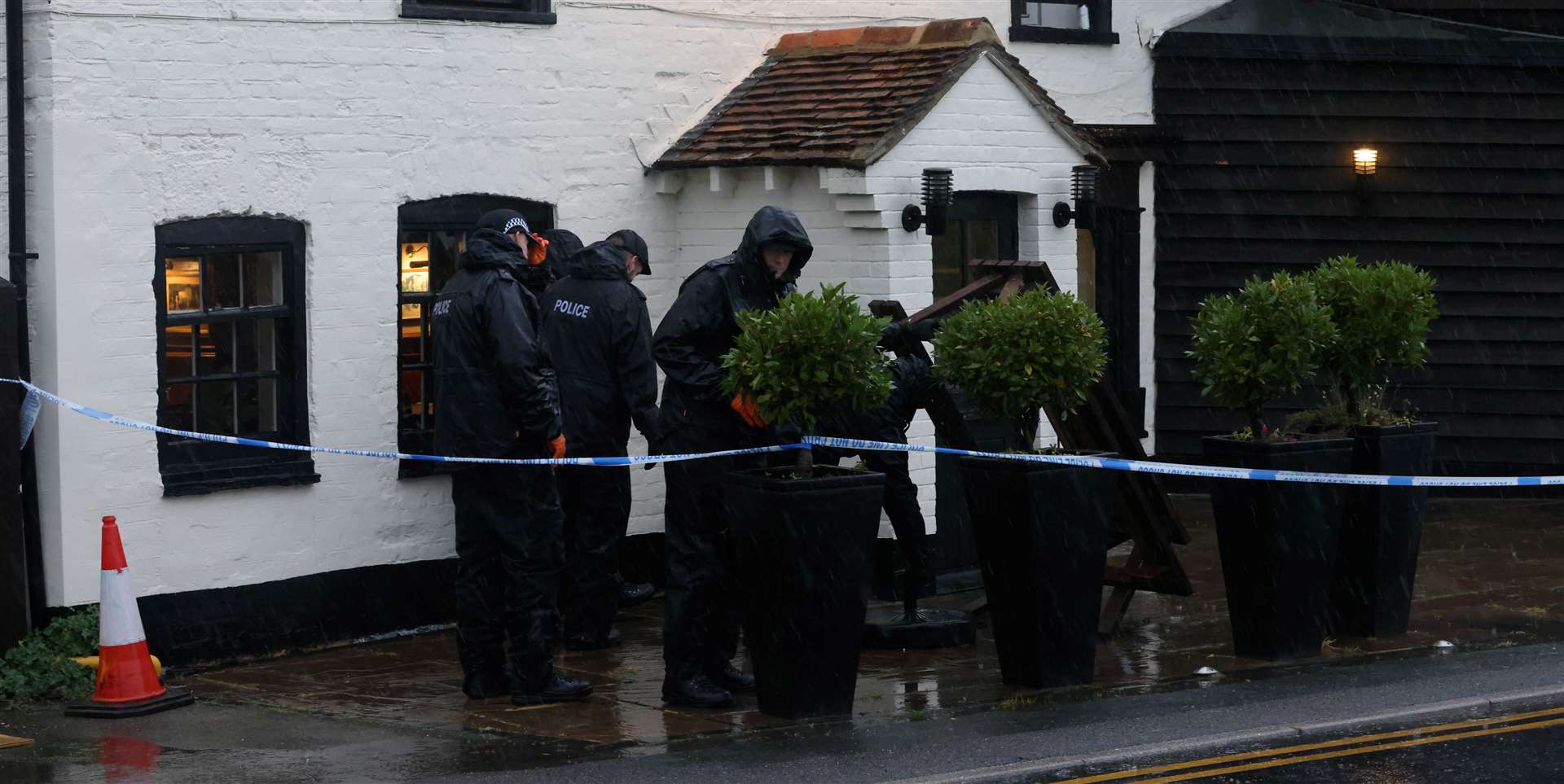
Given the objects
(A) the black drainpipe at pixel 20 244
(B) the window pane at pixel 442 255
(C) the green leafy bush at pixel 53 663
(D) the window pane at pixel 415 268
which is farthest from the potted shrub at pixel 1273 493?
(A) the black drainpipe at pixel 20 244

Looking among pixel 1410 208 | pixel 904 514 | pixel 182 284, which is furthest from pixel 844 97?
pixel 1410 208

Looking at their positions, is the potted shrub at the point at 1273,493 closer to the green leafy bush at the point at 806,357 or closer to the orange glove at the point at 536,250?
the green leafy bush at the point at 806,357

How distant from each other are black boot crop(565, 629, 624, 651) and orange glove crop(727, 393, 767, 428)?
2.11 m

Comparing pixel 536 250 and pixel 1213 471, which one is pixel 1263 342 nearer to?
pixel 1213 471

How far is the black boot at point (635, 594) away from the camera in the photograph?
1191 centimetres

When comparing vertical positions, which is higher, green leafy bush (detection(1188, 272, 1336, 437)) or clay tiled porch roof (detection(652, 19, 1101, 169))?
clay tiled porch roof (detection(652, 19, 1101, 169))

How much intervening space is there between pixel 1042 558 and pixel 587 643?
8.82 feet

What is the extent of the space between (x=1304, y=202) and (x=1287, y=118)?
2.09ft

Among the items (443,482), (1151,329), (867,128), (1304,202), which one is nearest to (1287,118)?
(1304,202)

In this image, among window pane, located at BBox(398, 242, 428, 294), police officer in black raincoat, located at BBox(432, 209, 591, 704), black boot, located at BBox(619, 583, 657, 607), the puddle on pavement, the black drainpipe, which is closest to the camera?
the puddle on pavement

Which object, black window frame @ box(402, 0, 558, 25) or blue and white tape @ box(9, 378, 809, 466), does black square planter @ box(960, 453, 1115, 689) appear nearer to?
blue and white tape @ box(9, 378, 809, 466)

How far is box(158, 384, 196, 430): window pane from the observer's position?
10.4 meters

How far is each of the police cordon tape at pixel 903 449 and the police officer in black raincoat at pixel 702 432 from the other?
0.34ft

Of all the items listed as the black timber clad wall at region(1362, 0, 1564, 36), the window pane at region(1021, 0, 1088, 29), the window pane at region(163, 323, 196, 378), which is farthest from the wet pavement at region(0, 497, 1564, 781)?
the black timber clad wall at region(1362, 0, 1564, 36)
